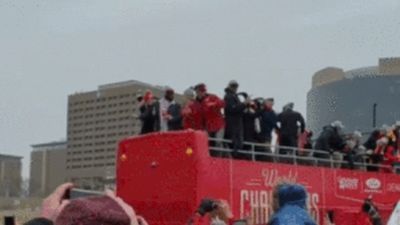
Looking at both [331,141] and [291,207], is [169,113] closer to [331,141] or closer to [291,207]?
[331,141]

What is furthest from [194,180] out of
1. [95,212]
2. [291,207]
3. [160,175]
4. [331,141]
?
[95,212]

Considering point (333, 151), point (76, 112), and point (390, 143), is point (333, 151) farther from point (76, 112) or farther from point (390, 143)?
point (76, 112)

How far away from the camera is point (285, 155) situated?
12750 mm

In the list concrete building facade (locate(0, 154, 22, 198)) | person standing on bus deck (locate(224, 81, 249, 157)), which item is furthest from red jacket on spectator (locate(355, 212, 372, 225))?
concrete building facade (locate(0, 154, 22, 198))

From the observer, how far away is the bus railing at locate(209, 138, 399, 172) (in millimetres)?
11875

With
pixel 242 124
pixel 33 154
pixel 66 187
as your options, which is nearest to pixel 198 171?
pixel 242 124

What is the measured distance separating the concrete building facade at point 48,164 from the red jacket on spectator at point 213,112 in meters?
89.7

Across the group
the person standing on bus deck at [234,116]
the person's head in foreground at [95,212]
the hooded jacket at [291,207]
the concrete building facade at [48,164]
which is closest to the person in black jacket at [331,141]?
the person standing on bus deck at [234,116]

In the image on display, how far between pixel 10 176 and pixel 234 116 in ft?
273

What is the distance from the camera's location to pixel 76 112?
4350 inches

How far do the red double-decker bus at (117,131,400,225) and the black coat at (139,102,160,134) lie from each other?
26.6 inches

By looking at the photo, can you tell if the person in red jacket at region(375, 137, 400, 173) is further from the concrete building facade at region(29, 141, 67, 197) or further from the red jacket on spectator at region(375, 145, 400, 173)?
the concrete building facade at region(29, 141, 67, 197)

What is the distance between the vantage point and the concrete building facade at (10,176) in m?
81.5

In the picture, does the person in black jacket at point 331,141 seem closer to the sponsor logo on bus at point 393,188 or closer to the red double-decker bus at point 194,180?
the red double-decker bus at point 194,180
